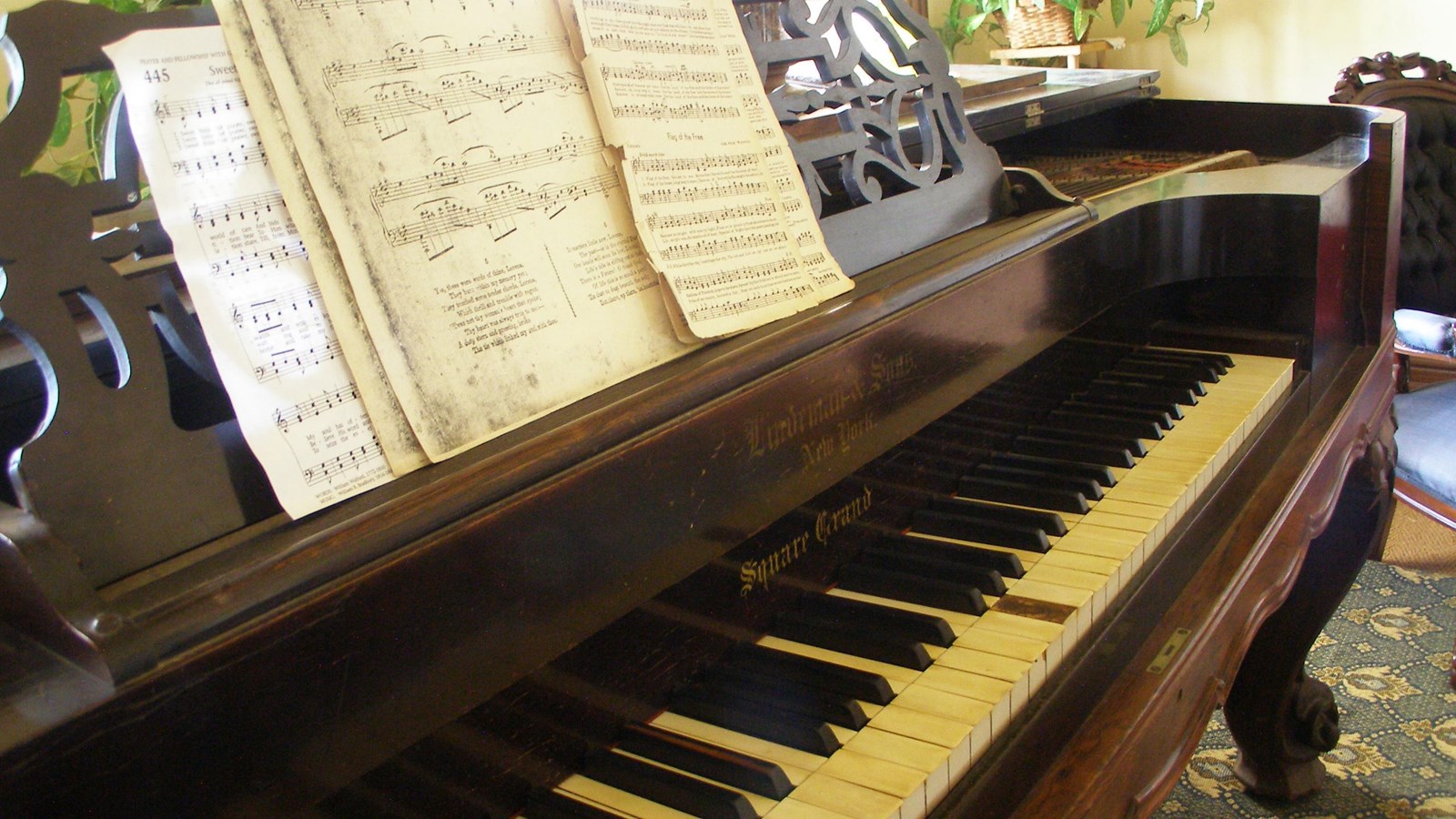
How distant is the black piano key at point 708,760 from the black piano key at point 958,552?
464 millimetres

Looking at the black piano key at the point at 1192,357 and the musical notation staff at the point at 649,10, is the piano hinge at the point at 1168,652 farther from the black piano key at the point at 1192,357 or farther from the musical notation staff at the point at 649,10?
the musical notation staff at the point at 649,10

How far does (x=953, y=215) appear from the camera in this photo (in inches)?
64.9

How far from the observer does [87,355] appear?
2.63ft

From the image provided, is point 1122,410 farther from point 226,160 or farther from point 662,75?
point 226,160

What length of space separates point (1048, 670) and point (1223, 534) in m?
0.58

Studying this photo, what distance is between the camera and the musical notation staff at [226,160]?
0.85 meters

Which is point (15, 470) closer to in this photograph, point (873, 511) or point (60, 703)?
point (60, 703)

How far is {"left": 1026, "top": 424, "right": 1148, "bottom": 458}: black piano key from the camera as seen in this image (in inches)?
70.5

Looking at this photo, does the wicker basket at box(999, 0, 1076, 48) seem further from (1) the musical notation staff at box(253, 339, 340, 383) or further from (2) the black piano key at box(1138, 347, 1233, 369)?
(1) the musical notation staff at box(253, 339, 340, 383)

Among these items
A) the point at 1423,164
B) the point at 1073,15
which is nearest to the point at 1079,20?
the point at 1073,15

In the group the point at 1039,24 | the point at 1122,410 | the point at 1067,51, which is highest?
the point at 1039,24

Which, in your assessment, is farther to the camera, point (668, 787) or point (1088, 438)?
point (1088, 438)

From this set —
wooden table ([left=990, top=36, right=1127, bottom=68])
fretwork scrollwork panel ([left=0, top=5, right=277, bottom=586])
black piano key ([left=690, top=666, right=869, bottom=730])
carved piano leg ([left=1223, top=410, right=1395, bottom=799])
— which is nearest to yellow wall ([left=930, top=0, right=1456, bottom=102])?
wooden table ([left=990, top=36, right=1127, bottom=68])

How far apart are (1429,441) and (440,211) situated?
2.64 m
